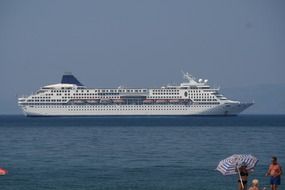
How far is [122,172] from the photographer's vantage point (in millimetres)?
39625

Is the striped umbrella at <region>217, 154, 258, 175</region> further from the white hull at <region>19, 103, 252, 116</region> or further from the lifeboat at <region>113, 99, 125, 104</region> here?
the lifeboat at <region>113, 99, 125, 104</region>

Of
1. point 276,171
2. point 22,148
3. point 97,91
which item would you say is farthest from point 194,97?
point 276,171

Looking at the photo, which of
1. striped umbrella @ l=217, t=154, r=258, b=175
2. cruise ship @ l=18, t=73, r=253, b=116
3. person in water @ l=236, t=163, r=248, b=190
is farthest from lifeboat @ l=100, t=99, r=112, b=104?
person in water @ l=236, t=163, r=248, b=190

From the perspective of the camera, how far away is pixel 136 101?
6029 inches

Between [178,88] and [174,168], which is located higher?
[178,88]

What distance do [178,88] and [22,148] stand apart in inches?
3751

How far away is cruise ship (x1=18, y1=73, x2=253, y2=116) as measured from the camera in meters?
152

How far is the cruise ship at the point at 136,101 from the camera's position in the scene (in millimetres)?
151500

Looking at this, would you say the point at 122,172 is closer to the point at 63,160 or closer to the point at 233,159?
the point at 63,160

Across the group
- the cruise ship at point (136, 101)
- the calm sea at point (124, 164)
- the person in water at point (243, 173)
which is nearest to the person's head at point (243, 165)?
the person in water at point (243, 173)

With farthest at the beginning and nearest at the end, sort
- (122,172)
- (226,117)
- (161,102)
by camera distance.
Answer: (226,117)
(161,102)
(122,172)

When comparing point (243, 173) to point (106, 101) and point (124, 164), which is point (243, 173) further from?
point (106, 101)

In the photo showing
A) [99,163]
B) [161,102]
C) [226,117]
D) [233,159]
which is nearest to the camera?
[233,159]

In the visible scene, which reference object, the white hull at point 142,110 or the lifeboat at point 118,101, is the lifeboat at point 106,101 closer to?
the white hull at point 142,110
